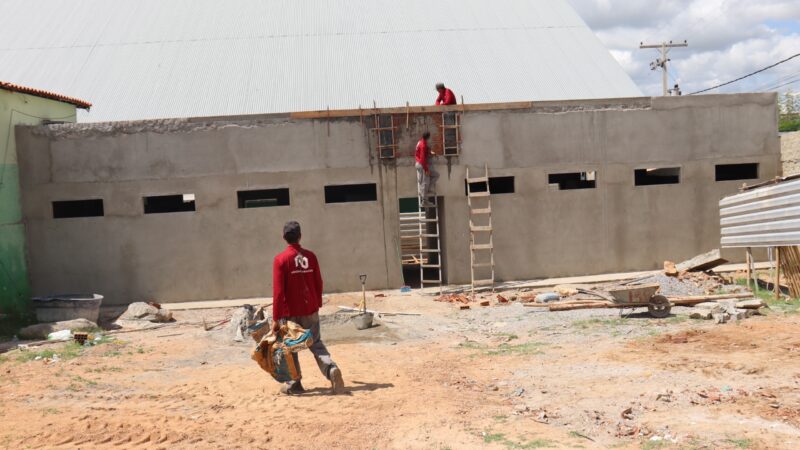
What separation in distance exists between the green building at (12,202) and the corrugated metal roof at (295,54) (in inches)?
353

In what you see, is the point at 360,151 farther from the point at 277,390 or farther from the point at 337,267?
the point at 277,390

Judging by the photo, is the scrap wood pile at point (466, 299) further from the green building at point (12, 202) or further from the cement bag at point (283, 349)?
the green building at point (12, 202)

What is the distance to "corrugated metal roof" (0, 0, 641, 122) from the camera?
2423 cm

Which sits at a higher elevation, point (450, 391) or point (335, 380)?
point (335, 380)

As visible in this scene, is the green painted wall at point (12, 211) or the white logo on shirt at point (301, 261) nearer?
the white logo on shirt at point (301, 261)

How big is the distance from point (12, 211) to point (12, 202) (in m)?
0.19

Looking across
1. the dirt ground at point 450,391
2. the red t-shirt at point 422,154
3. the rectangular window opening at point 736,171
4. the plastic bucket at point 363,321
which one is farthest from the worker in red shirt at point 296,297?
the rectangular window opening at point 736,171

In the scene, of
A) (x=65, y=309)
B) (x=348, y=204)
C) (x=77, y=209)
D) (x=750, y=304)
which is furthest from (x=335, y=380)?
(x=77, y=209)

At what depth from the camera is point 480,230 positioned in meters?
14.8

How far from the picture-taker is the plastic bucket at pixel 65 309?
12.7 meters

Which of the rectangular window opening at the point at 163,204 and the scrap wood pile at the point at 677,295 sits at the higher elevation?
the rectangular window opening at the point at 163,204

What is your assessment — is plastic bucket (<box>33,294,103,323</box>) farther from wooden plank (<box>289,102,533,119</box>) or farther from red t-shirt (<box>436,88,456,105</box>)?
red t-shirt (<box>436,88,456,105</box>)

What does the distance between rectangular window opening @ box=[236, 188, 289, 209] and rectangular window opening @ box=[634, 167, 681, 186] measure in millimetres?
8188

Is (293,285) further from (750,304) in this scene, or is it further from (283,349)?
(750,304)
